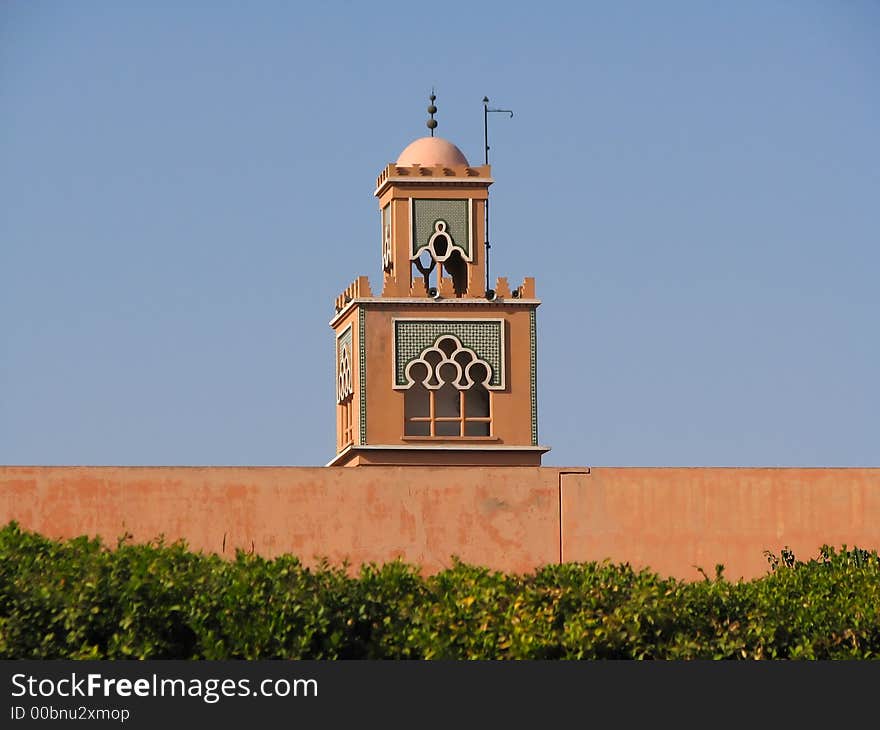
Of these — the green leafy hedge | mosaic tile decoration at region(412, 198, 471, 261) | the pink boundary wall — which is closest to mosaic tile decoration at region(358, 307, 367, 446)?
mosaic tile decoration at region(412, 198, 471, 261)

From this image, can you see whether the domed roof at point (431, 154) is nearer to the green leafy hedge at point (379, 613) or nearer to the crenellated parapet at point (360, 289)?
the crenellated parapet at point (360, 289)

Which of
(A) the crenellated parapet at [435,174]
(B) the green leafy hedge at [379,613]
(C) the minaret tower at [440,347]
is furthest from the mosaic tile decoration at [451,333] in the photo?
(B) the green leafy hedge at [379,613]

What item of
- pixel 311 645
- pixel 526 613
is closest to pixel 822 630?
pixel 526 613

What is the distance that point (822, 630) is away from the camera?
15.8 m

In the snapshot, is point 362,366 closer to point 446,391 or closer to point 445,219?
point 446,391

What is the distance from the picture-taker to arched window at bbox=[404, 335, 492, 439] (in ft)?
101

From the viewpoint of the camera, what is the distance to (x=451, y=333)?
3089 centimetres

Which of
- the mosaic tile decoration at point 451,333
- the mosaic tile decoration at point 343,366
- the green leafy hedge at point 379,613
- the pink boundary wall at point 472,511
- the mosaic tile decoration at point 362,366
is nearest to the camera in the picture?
the green leafy hedge at point 379,613

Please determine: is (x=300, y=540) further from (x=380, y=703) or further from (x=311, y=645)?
(x=380, y=703)

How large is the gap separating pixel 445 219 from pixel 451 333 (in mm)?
1762

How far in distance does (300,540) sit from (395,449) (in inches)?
410

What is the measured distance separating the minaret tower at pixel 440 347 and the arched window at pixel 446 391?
15mm

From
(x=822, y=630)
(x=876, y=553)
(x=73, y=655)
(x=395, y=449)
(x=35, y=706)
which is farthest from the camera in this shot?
(x=395, y=449)

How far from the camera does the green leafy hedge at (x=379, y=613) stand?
1468 centimetres
